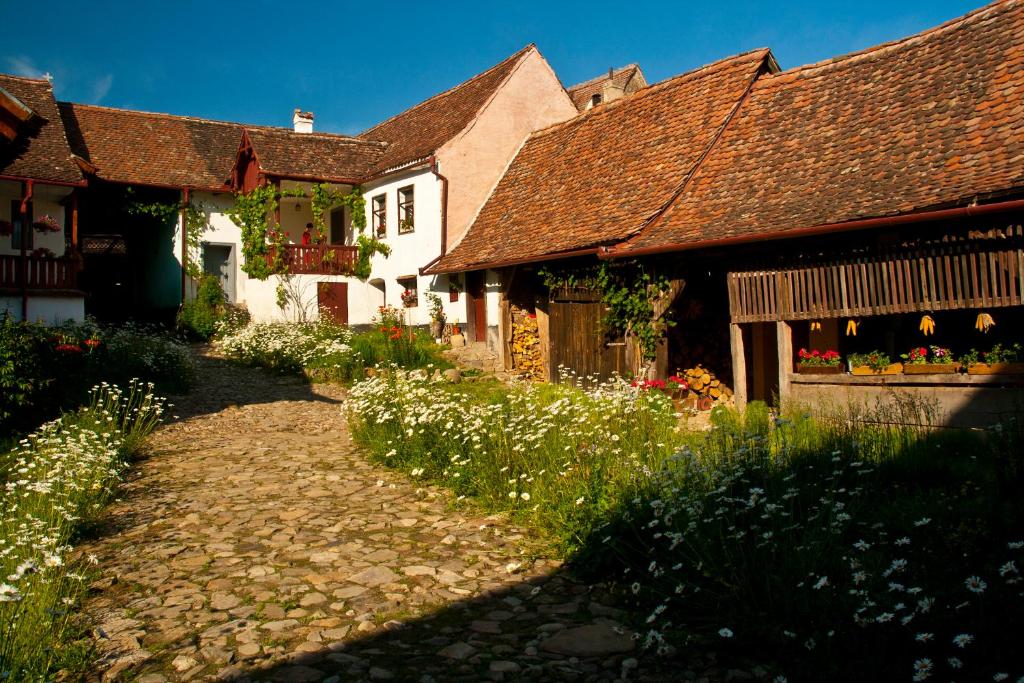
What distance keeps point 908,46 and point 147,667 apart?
1402 cm

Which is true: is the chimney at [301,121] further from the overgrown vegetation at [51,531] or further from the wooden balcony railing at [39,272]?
the overgrown vegetation at [51,531]

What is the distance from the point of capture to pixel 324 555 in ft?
20.4

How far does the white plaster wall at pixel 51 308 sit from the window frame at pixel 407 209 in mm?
8439

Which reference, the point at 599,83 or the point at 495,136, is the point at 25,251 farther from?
the point at 599,83

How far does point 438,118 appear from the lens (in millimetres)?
24219

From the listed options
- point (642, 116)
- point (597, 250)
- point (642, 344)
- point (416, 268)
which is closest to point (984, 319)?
point (642, 344)

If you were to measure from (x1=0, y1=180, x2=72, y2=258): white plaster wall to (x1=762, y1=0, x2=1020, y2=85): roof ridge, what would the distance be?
1729 cm

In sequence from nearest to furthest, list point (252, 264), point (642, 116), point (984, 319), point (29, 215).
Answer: point (984, 319), point (642, 116), point (29, 215), point (252, 264)

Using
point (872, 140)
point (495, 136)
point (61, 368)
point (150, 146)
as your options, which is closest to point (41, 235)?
point (150, 146)

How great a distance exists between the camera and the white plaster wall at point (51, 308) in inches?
727

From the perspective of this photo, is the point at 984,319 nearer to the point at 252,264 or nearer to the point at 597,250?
the point at 597,250

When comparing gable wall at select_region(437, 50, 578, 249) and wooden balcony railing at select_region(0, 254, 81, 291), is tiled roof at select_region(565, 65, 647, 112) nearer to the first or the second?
gable wall at select_region(437, 50, 578, 249)

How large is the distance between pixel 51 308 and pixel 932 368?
1846 cm

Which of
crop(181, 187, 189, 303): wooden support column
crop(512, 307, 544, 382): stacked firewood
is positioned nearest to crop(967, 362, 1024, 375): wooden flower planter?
crop(512, 307, 544, 382): stacked firewood
